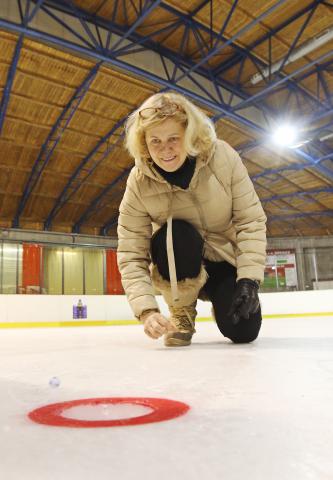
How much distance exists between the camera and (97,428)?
2.16ft

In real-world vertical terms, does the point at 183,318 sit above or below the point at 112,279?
below

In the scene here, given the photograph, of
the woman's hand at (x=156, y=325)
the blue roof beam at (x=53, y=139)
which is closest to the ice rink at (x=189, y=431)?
the woman's hand at (x=156, y=325)

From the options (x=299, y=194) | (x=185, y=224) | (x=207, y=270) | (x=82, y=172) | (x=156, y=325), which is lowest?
(x=156, y=325)

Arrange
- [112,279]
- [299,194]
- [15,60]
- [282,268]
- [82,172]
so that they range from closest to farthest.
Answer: [15,60] < [82,172] < [112,279] < [299,194] < [282,268]

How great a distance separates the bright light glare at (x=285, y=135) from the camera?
9539mm

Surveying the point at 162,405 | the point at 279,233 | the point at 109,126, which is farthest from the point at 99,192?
the point at 162,405

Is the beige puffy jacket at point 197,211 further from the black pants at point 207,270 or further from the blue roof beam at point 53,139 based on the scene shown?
the blue roof beam at point 53,139

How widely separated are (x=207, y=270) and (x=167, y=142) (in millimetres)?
896

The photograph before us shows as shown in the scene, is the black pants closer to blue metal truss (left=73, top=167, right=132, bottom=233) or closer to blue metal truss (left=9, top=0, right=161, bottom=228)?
blue metal truss (left=9, top=0, right=161, bottom=228)

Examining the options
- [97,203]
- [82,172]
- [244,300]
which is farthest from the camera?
[97,203]

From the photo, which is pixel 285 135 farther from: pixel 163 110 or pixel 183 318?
pixel 163 110

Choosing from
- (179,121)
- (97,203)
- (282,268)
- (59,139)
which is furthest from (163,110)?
(282,268)

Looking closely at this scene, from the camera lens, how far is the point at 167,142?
1.63 meters

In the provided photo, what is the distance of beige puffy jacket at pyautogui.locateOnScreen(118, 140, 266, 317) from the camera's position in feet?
6.20
